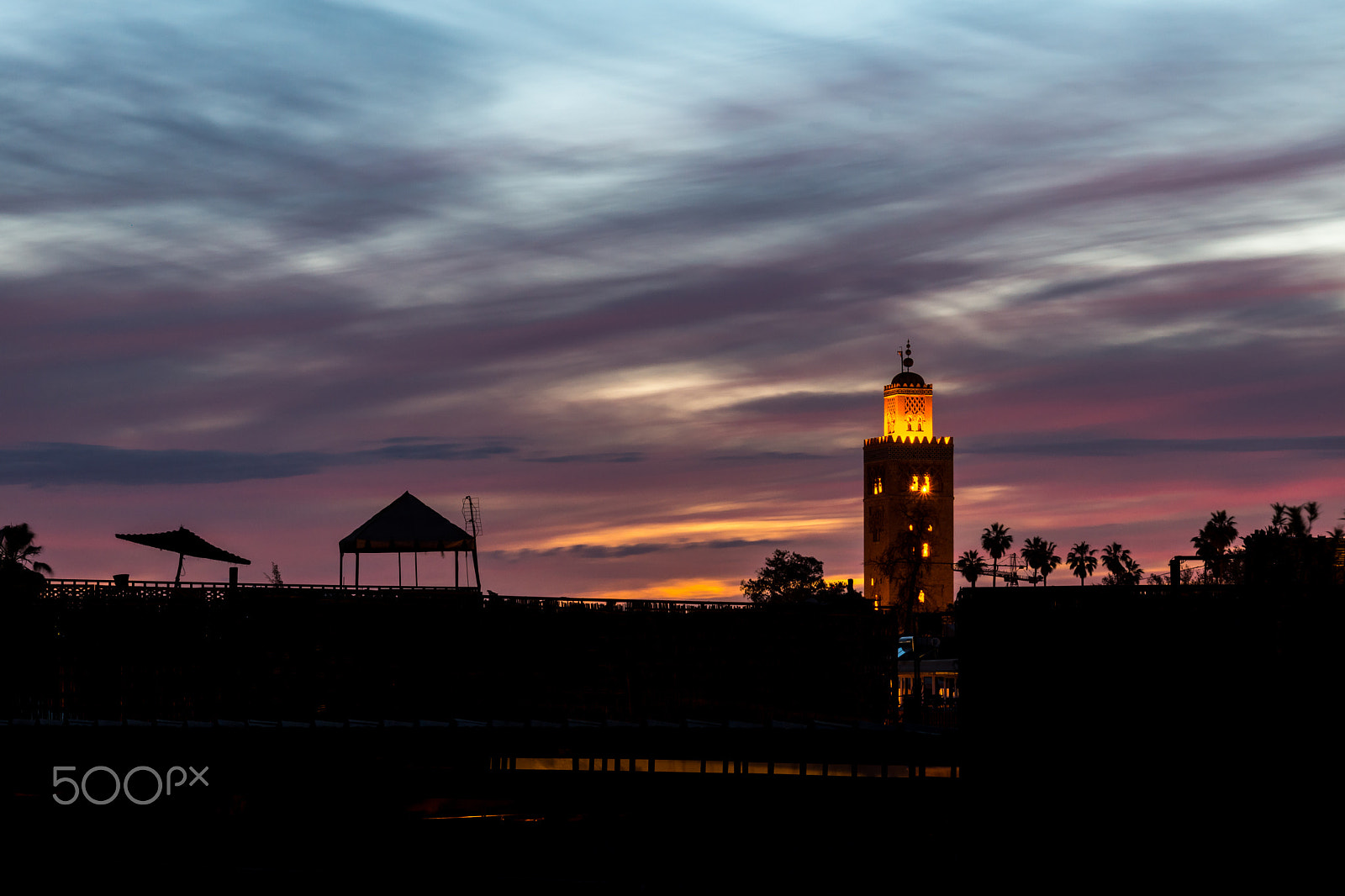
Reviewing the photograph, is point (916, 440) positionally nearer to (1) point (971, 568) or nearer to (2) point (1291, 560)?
(1) point (971, 568)

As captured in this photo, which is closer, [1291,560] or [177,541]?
[1291,560]

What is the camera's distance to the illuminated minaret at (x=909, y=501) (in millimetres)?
167375

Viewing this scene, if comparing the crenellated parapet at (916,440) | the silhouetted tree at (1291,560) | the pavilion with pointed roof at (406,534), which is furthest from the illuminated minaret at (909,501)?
the silhouetted tree at (1291,560)

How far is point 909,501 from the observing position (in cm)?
17000

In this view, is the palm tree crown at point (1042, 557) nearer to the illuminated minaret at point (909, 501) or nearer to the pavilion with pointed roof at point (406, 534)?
the illuminated minaret at point (909, 501)

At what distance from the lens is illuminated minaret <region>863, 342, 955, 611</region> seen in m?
167

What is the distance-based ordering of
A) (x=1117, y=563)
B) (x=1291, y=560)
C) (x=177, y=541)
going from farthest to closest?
(x=1117, y=563)
(x=177, y=541)
(x=1291, y=560)

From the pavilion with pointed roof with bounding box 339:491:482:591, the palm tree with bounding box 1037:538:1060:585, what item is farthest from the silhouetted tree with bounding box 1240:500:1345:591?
the palm tree with bounding box 1037:538:1060:585

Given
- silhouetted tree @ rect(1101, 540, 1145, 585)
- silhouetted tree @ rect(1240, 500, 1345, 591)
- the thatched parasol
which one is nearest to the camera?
silhouetted tree @ rect(1240, 500, 1345, 591)

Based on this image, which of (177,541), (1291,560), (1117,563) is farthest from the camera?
(1117,563)

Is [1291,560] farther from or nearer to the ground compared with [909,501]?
nearer to the ground

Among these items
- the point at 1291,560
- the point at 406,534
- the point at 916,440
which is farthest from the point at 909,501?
the point at 1291,560

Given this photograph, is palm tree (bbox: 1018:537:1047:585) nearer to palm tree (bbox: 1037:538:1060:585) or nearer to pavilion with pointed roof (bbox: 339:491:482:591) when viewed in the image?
palm tree (bbox: 1037:538:1060:585)

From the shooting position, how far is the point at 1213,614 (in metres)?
32.8
